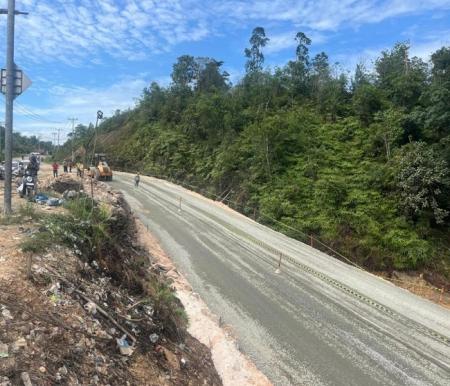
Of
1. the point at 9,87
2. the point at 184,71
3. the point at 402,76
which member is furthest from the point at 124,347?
the point at 184,71

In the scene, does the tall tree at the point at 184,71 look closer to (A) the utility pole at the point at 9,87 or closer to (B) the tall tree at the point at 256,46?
(B) the tall tree at the point at 256,46

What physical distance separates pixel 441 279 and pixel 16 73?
26.6 meters

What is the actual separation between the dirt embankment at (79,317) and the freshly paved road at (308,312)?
3.84 meters

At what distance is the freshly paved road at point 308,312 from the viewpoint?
13031mm

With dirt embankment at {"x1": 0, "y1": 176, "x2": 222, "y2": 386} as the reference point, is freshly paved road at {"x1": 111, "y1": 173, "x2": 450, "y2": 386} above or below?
below

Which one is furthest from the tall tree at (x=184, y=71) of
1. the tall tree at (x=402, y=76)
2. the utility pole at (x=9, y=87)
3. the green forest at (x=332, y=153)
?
the utility pole at (x=9, y=87)

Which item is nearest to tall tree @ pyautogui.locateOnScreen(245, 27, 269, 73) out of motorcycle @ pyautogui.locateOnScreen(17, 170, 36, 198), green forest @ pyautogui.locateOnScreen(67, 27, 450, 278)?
green forest @ pyautogui.locateOnScreen(67, 27, 450, 278)

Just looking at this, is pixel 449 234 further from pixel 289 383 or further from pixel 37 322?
pixel 37 322

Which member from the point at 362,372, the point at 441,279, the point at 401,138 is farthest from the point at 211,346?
the point at 401,138

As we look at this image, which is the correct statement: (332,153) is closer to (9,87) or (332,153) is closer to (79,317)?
(9,87)

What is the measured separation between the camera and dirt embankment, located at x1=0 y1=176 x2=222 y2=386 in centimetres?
623

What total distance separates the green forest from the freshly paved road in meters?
5.85

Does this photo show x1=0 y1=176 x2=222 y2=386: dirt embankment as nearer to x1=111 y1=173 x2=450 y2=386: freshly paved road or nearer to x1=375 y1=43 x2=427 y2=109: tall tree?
x1=111 y1=173 x2=450 y2=386: freshly paved road

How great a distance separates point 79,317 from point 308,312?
11340 mm
